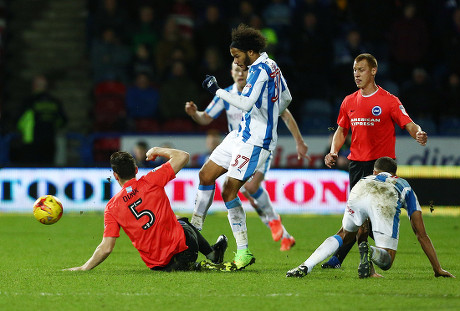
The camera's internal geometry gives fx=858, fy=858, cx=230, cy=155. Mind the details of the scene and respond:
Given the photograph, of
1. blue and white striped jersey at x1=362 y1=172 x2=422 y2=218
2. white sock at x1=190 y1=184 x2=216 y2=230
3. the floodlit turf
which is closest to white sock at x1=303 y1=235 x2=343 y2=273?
the floodlit turf

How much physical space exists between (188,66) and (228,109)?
7.81 metres

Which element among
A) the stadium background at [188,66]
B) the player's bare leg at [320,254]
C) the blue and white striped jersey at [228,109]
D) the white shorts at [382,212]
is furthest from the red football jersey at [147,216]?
the stadium background at [188,66]

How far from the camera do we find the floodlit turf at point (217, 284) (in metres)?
6.36

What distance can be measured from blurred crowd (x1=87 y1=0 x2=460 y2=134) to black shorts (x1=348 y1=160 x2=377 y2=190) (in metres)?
8.38

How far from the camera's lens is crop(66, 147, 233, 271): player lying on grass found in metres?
7.70

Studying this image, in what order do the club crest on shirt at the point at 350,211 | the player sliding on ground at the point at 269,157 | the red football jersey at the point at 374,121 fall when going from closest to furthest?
1. the club crest on shirt at the point at 350,211
2. the red football jersey at the point at 374,121
3. the player sliding on ground at the point at 269,157

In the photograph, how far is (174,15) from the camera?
63.6ft

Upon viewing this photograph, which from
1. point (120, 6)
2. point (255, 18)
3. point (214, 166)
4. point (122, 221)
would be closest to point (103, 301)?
point (122, 221)

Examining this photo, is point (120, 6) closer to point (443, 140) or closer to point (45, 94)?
point (45, 94)

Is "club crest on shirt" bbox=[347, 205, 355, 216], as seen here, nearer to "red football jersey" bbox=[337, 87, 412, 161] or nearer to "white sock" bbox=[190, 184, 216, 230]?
"red football jersey" bbox=[337, 87, 412, 161]

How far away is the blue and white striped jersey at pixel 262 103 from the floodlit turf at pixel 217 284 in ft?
4.27

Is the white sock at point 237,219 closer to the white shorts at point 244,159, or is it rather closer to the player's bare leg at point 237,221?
the player's bare leg at point 237,221

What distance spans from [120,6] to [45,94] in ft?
12.4

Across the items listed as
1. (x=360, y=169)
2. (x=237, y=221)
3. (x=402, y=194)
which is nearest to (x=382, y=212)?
(x=402, y=194)
